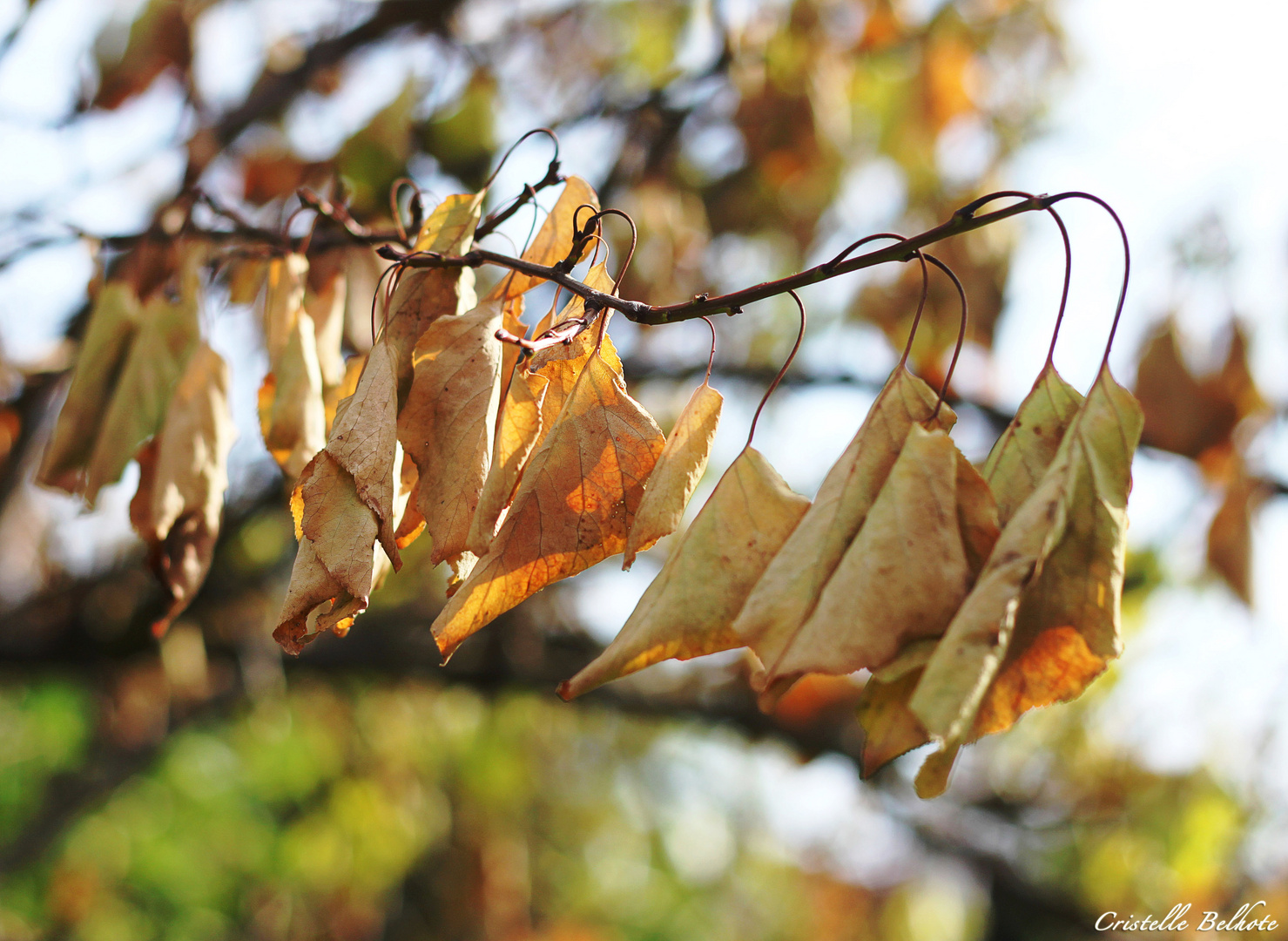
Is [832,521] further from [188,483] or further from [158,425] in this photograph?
[158,425]

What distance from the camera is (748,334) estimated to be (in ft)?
11.3

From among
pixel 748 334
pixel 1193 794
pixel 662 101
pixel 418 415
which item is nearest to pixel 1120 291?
pixel 418 415

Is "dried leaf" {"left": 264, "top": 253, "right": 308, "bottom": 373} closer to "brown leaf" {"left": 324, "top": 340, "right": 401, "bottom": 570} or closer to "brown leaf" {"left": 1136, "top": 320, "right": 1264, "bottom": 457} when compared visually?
"brown leaf" {"left": 324, "top": 340, "right": 401, "bottom": 570}

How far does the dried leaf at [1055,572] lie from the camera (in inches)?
20.3

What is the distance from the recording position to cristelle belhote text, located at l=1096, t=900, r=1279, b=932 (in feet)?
10.8

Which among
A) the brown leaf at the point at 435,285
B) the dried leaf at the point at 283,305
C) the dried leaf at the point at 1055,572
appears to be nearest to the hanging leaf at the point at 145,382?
the dried leaf at the point at 283,305

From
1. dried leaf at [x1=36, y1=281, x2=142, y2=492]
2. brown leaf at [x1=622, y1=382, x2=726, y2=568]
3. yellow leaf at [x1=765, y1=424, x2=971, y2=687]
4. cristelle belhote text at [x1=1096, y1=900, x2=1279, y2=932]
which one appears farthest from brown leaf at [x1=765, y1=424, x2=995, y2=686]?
cristelle belhote text at [x1=1096, y1=900, x2=1279, y2=932]

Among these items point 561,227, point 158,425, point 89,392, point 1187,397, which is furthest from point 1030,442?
point 1187,397

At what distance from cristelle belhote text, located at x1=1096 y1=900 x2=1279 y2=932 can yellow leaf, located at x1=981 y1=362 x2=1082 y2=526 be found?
339cm

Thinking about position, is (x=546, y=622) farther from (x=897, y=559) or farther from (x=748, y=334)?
(x=897, y=559)

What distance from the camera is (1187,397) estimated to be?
1999mm

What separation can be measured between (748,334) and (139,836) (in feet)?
22.7

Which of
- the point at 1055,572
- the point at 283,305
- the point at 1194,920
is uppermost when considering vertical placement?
the point at 283,305

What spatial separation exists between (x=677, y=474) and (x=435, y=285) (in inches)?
12.2
